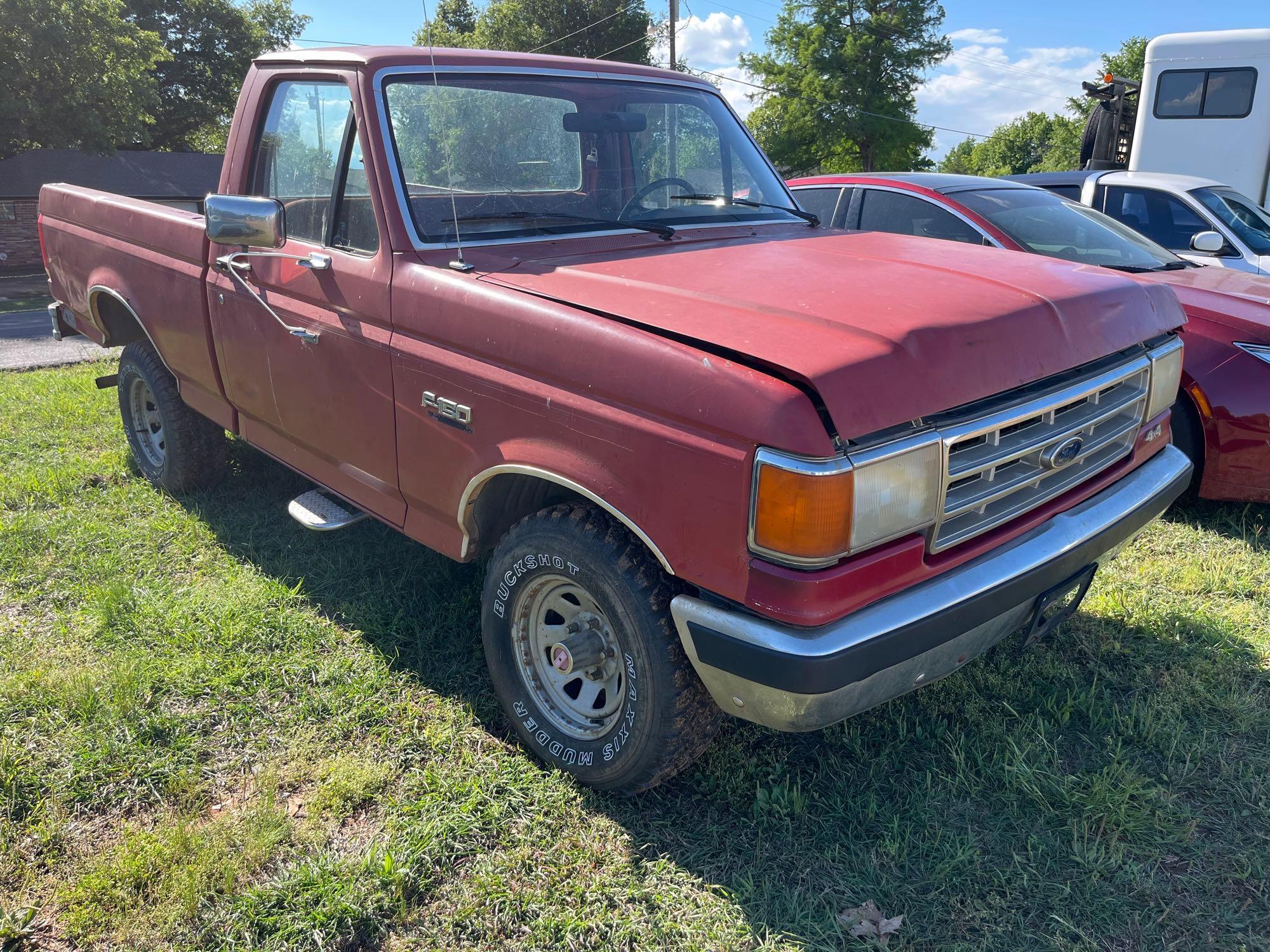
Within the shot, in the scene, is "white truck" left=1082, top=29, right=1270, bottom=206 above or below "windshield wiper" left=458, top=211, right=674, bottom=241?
above

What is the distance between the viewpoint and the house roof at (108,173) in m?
28.9

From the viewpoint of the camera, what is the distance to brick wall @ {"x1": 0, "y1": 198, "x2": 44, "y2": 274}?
93.3 ft

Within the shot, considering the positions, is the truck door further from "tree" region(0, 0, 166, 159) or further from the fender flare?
"tree" region(0, 0, 166, 159)

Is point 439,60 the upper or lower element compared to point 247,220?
upper

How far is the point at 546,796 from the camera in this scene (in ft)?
8.73

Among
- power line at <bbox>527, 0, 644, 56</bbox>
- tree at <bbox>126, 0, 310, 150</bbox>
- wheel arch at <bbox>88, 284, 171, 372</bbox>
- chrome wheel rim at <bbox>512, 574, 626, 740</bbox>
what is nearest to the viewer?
chrome wheel rim at <bbox>512, 574, 626, 740</bbox>

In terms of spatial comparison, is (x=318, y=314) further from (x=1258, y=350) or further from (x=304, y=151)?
(x=1258, y=350)

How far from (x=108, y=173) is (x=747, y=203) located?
32895 millimetres

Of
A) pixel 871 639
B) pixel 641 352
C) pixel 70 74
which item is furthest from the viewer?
pixel 70 74

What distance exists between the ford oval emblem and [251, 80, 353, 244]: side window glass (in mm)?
2466

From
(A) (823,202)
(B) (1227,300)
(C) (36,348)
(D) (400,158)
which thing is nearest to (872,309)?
(D) (400,158)

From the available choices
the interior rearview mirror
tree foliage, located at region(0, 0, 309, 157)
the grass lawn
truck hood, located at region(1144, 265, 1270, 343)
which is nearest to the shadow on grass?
the grass lawn

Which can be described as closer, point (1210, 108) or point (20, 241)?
point (1210, 108)

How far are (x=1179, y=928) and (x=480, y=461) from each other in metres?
2.13
